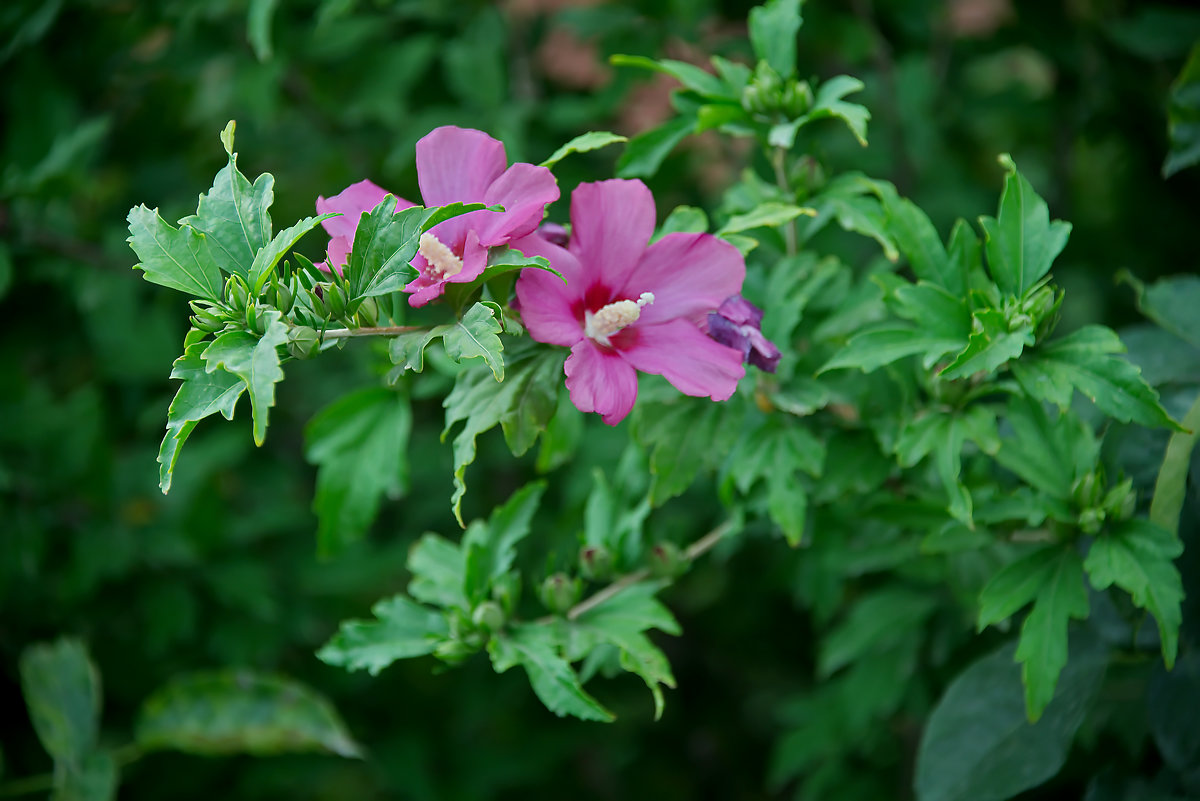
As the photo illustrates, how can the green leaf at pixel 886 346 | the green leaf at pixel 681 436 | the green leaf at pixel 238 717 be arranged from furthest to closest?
the green leaf at pixel 238 717, the green leaf at pixel 681 436, the green leaf at pixel 886 346

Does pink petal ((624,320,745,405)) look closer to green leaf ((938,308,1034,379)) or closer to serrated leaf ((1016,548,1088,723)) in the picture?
green leaf ((938,308,1034,379))

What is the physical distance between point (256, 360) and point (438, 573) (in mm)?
488

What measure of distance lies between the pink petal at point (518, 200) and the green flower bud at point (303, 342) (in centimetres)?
16

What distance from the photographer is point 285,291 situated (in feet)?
2.68

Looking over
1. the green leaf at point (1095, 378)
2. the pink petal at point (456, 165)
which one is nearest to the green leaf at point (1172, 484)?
the green leaf at point (1095, 378)

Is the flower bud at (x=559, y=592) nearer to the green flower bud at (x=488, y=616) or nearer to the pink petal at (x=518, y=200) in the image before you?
the green flower bud at (x=488, y=616)

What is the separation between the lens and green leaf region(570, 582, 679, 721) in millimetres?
1003

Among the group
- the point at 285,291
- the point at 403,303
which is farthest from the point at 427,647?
the point at 403,303

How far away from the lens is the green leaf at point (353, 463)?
1.21 meters

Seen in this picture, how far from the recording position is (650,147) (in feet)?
3.62

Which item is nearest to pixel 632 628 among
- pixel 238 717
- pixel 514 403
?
pixel 514 403

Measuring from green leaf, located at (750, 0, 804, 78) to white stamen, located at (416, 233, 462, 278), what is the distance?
46 centimetres

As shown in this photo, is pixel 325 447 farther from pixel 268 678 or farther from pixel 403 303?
pixel 268 678

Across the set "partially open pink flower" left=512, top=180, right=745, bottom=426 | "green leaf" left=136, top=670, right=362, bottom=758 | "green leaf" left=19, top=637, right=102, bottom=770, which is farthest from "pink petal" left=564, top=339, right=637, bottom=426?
"green leaf" left=19, top=637, right=102, bottom=770
